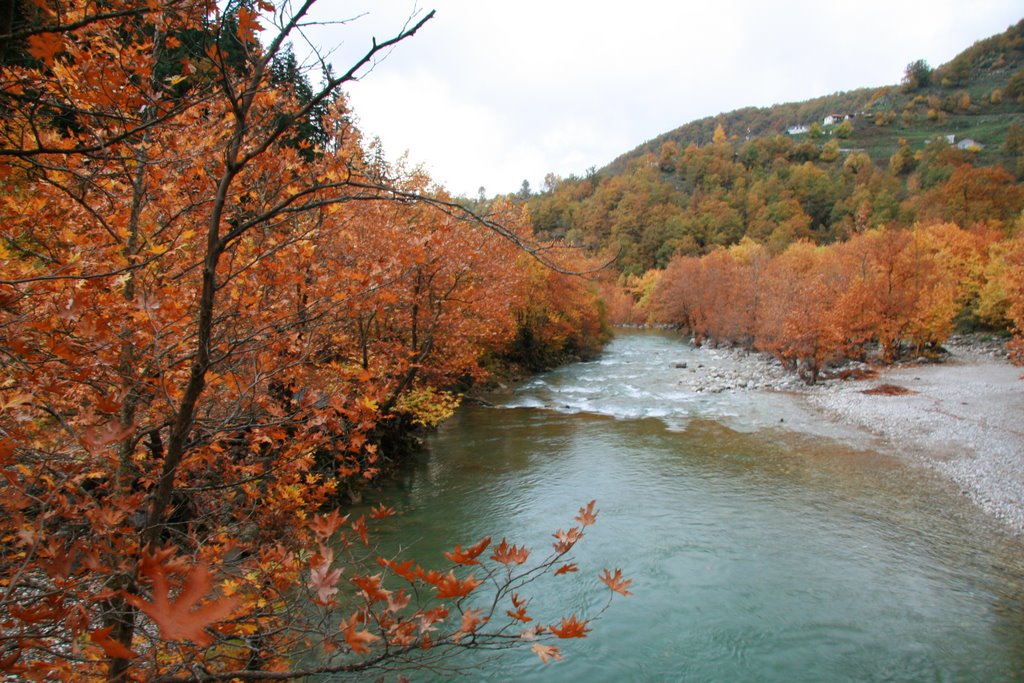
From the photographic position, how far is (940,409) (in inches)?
812

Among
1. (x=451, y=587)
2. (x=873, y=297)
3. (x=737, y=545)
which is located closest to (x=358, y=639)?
(x=451, y=587)

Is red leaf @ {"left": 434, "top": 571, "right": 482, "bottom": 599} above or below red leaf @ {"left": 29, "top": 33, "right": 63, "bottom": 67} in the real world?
below

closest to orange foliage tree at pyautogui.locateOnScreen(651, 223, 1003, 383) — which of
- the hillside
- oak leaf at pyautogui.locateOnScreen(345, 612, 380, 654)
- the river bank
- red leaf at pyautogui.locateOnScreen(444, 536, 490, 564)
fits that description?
the river bank

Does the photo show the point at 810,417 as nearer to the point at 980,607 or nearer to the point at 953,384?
the point at 953,384

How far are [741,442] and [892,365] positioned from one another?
2137 centimetres

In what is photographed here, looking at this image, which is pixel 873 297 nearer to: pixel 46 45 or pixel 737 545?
pixel 737 545

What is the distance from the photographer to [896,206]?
7962cm

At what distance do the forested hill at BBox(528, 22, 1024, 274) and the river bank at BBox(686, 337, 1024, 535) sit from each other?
1730 centimetres

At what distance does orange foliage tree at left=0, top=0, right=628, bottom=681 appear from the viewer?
6.85 ft

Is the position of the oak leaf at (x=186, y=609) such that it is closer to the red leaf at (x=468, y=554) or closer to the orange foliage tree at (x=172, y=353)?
the orange foliage tree at (x=172, y=353)

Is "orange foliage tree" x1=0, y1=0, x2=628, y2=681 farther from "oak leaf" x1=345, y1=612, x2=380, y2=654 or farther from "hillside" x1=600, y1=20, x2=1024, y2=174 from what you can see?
"hillside" x1=600, y1=20, x2=1024, y2=174

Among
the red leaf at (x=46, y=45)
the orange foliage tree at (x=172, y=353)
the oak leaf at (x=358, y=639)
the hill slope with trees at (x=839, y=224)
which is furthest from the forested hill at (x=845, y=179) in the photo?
the oak leaf at (x=358, y=639)

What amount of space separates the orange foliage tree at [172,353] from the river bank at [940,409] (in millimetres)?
13774

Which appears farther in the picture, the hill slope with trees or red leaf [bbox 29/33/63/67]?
the hill slope with trees
